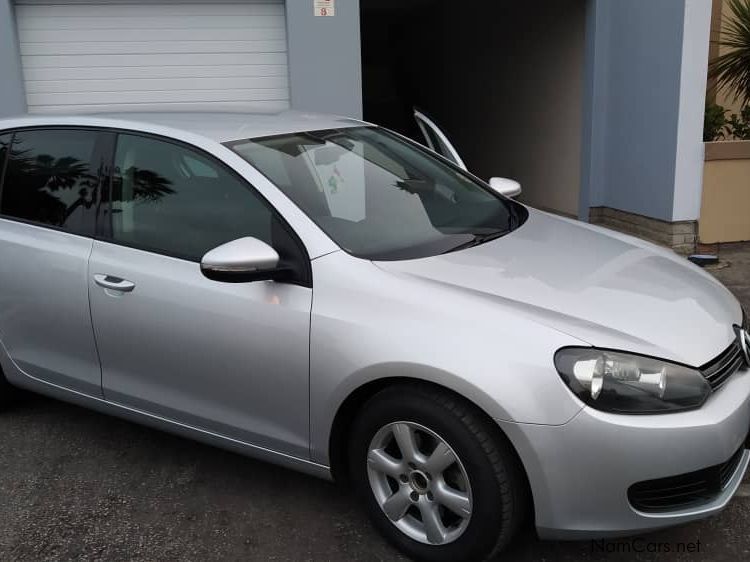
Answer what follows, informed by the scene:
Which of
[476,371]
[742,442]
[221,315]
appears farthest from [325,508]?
[742,442]

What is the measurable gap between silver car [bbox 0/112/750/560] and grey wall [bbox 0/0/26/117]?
341 cm

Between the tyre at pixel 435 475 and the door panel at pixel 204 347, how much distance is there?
0.29 m

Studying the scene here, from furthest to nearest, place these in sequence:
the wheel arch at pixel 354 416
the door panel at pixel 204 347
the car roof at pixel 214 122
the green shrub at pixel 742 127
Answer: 1. the green shrub at pixel 742 127
2. the car roof at pixel 214 122
3. the door panel at pixel 204 347
4. the wheel arch at pixel 354 416

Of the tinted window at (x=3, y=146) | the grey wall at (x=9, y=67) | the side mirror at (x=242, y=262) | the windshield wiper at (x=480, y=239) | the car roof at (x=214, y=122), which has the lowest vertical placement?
the windshield wiper at (x=480, y=239)

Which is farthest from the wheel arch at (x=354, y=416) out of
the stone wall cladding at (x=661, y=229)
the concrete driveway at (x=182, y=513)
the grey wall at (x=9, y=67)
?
the grey wall at (x=9, y=67)

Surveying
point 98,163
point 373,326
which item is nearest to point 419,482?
point 373,326

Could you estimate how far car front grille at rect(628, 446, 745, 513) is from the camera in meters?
2.37

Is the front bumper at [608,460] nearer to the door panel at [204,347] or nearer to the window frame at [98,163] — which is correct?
the door panel at [204,347]

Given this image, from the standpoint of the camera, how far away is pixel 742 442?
101 inches

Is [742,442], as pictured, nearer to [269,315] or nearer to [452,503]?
[452,503]

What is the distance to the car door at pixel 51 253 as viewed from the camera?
3.33 meters

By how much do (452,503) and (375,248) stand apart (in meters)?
0.98

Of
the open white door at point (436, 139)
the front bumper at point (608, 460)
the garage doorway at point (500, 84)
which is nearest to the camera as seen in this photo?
the front bumper at point (608, 460)

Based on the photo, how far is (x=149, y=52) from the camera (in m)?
7.05
